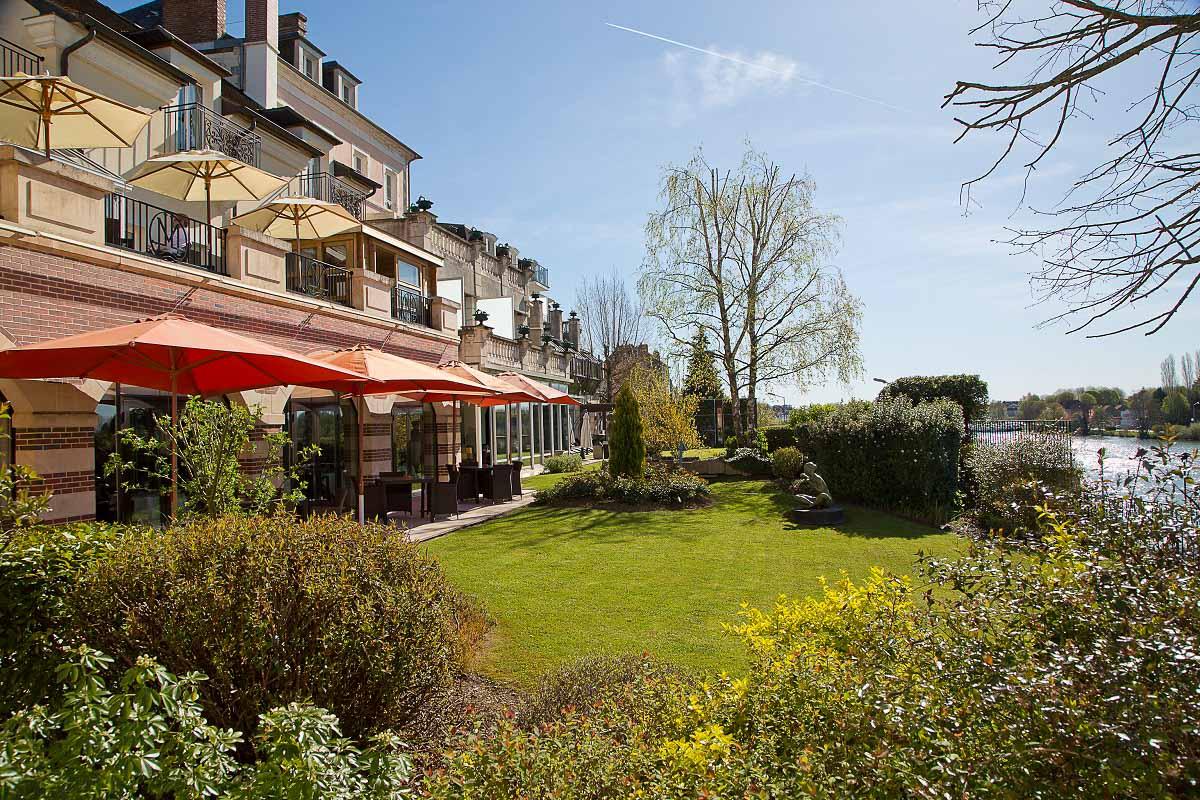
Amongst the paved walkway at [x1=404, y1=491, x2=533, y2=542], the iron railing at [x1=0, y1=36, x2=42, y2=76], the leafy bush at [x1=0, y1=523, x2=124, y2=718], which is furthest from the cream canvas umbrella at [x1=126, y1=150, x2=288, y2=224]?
the leafy bush at [x1=0, y1=523, x2=124, y2=718]

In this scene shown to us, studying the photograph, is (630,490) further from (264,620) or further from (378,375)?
(264,620)

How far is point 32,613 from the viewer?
365 centimetres

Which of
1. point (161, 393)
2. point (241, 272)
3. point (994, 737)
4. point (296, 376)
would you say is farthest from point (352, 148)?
point (994, 737)

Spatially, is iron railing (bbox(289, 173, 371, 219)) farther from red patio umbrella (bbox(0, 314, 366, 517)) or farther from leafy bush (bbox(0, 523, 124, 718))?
leafy bush (bbox(0, 523, 124, 718))

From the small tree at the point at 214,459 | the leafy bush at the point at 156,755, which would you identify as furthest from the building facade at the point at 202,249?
the leafy bush at the point at 156,755

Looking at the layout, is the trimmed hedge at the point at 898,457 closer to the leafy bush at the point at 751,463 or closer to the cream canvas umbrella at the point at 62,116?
the leafy bush at the point at 751,463

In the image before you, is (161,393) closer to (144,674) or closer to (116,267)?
(116,267)

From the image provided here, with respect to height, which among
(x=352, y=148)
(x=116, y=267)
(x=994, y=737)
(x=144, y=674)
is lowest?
(x=994, y=737)

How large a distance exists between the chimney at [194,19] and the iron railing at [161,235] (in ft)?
29.3

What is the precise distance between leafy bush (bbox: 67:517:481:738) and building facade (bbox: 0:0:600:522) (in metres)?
6.77

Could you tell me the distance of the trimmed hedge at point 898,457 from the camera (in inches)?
535

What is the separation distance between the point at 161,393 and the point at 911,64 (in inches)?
444

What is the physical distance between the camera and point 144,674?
2613 mm

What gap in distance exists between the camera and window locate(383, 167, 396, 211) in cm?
2420
